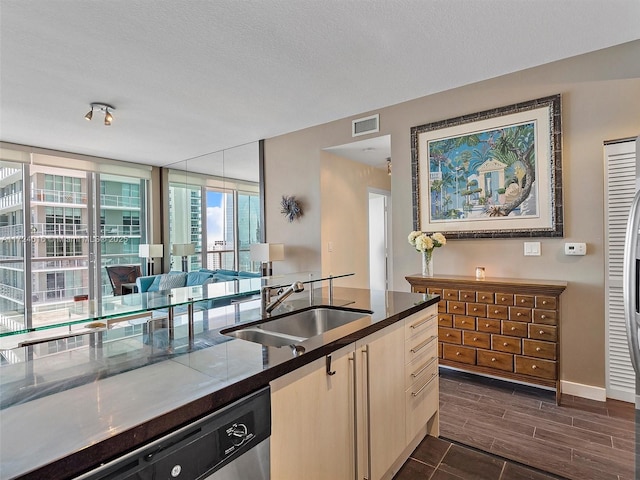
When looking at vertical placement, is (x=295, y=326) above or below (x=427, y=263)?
below

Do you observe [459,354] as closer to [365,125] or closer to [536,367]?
[536,367]

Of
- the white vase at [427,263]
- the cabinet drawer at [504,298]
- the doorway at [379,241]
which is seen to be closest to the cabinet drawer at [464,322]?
the cabinet drawer at [504,298]

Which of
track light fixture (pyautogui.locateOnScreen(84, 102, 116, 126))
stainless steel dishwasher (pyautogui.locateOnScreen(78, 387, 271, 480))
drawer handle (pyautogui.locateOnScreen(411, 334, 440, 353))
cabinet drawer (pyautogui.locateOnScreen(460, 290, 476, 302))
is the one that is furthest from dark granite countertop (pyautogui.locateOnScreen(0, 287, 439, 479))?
track light fixture (pyautogui.locateOnScreen(84, 102, 116, 126))

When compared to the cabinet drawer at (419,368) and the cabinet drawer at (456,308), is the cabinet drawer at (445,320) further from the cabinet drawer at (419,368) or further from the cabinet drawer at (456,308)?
the cabinet drawer at (419,368)

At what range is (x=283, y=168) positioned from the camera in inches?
196

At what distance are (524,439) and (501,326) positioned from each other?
861 millimetres

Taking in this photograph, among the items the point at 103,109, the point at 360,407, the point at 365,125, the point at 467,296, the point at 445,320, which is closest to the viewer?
the point at 360,407

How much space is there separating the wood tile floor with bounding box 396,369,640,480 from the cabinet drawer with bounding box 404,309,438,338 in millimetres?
753

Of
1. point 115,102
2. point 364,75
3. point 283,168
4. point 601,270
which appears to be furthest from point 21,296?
point 601,270

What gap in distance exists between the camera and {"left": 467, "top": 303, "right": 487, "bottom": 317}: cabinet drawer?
2954mm

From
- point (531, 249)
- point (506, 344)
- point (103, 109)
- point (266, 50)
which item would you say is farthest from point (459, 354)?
point (103, 109)

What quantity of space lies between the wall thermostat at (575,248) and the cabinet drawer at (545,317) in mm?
567

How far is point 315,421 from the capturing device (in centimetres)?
127

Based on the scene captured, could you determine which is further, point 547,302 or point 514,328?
point 514,328
